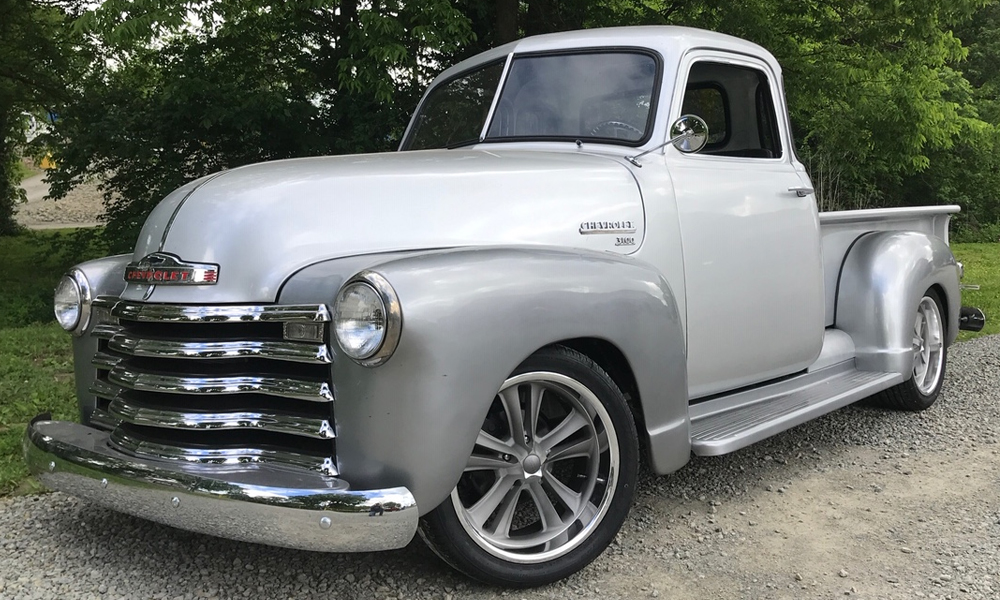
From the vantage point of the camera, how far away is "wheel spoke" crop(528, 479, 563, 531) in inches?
117

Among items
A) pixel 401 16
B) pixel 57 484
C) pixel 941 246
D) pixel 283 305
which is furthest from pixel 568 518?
pixel 401 16

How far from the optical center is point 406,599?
2822mm

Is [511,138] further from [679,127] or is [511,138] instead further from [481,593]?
[481,593]

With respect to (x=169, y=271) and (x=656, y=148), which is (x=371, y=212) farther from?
(x=656, y=148)

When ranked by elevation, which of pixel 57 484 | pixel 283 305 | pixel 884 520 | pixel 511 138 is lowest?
pixel 884 520

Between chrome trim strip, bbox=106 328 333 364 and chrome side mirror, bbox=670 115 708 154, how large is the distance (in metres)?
1.78

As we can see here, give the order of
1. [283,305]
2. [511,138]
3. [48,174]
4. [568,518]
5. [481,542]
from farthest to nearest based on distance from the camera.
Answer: [48,174], [511,138], [568,518], [481,542], [283,305]

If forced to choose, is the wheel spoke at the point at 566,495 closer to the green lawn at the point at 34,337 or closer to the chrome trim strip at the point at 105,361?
the chrome trim strip at the point at 105,361

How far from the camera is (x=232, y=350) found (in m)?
2.59

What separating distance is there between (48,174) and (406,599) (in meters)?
9.15

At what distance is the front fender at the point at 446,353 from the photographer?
8.07ft

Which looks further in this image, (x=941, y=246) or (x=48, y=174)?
(x=48, y=174)

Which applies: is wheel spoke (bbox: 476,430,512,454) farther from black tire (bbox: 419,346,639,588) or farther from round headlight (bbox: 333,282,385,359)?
round headlight (bbox: 333,282,385,359)

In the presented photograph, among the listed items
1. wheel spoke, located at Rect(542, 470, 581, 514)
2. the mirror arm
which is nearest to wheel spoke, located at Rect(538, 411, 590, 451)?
wheel spoke, located at Rect(542, 470, 581, 514)
